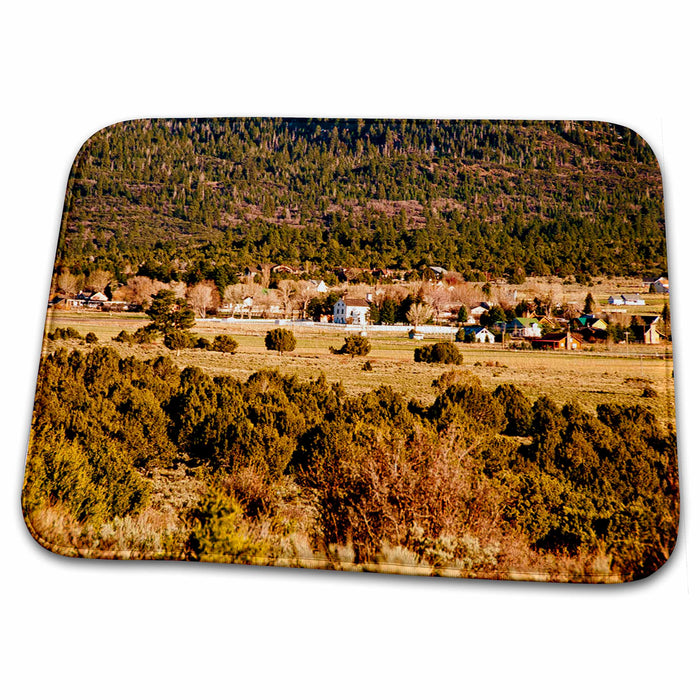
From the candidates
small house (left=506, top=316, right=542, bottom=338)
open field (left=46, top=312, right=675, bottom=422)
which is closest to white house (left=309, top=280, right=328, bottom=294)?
open field (left=46, top=312, right=675, bottom=422)

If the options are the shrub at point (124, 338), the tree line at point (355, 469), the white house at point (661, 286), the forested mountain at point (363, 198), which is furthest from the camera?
the shrub at point (124, 338)

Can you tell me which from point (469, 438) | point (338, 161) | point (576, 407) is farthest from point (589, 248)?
point (338, 161)

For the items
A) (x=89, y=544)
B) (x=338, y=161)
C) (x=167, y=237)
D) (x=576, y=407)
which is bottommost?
(x=89, y=544)

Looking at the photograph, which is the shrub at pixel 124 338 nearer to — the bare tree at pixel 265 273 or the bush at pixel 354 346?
the bare tree at pixel 265 273

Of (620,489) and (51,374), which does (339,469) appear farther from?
(51,374)

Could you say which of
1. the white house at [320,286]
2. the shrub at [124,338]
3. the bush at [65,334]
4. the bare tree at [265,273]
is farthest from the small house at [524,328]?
the bush at [65,334]

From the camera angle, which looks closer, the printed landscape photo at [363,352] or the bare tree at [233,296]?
the printed landscape photo at [363,352]
